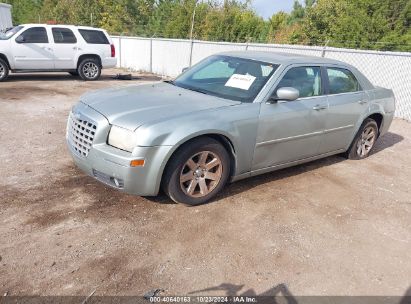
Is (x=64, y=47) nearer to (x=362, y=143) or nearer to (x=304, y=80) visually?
(x=304, y=80)

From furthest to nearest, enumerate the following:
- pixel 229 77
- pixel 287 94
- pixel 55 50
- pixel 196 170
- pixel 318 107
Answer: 1. pixel 55 50
2. pixel 318 107
3. pixel 229 77
4. pixel 287 94
5. pixel 196 170

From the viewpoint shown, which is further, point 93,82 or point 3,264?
point 93,82

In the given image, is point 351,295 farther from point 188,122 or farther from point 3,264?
point 3,264

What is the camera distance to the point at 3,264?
289 cm

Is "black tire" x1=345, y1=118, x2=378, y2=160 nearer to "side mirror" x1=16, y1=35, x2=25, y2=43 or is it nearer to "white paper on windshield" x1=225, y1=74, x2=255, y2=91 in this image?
"white paper on windshield" x1=225, y1=74, x2=255, y2=91

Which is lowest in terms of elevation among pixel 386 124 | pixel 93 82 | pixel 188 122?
pixel 93 82

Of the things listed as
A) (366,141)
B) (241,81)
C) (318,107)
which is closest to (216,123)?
(241,81)

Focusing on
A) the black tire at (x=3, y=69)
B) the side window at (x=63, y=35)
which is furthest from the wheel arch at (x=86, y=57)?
the black tire at (x=3, y=69)

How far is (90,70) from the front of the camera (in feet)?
43.7

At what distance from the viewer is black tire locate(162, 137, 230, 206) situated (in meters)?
3.68

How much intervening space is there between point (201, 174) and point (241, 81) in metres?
1.31

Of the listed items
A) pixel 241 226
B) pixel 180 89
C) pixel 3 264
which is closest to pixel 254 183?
pixel 241 226

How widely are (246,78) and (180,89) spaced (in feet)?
2.77

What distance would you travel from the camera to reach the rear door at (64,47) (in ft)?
40.1
